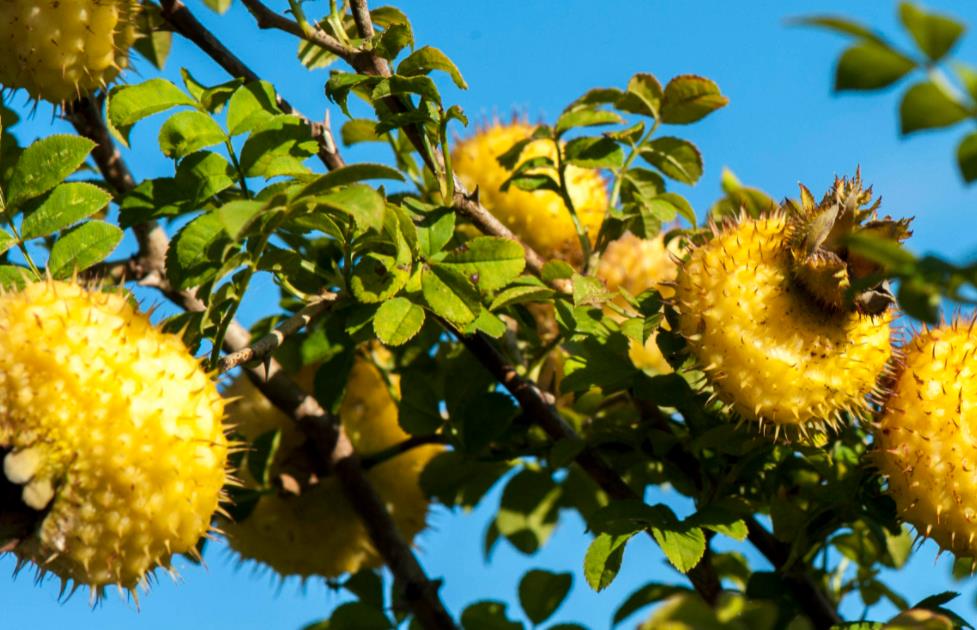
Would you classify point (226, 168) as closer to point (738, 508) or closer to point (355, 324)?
point (355, 324)

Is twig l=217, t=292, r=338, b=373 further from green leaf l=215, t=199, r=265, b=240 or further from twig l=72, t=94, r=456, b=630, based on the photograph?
twig l=72, t=94, r=456, b=630

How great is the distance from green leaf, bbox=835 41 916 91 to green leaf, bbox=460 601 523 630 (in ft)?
7.07

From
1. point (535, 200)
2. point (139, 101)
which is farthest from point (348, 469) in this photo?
point (139, 101)

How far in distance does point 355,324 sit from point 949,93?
1.44 m

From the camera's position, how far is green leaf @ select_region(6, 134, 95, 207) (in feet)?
7.86

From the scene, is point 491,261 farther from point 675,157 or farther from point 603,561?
point 675,157

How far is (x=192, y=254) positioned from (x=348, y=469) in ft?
3.80

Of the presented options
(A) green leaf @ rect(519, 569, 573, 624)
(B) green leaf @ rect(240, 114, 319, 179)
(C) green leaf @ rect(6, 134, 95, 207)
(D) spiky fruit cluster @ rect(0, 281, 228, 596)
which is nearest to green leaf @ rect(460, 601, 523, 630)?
(A) green leaf @ rect(519, 569, 573, 624)

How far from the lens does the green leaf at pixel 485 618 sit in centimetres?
320

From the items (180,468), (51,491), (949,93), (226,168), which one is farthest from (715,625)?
(226,168)

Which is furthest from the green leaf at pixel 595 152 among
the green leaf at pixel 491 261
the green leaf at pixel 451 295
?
the green leaf at pixel 451 295

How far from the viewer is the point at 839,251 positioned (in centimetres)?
227

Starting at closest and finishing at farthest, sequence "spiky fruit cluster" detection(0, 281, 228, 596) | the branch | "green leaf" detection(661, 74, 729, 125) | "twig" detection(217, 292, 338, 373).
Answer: "spiky fruit cluster" detection(0, 281, 228, 596), "twig" detection(217, 292, 338, 373), the branch, "green leaf" detection(661, 74, 729, 125)

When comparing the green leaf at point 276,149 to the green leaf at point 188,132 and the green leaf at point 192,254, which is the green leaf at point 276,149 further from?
the green leaf at point 192,254
